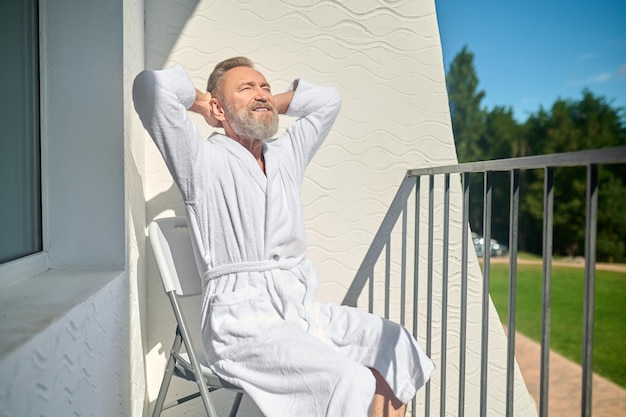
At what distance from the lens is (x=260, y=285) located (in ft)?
6.19

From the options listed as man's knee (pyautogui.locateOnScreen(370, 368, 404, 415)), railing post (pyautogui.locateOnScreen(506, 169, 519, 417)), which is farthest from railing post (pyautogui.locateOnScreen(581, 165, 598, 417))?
man's knee (pyautogui.locateOnScreen(370, 368, 404, 415))

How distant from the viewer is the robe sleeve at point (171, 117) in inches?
68.2

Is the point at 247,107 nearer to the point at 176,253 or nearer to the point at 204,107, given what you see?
the point at 204,107

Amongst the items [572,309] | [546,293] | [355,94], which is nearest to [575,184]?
[572,309]

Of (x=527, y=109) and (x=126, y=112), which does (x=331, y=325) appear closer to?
(x=126, y=112)

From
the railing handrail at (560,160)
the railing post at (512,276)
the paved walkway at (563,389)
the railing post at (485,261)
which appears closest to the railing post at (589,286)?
the railing handrail at (560,160)

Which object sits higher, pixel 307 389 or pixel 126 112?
pixel 126 112

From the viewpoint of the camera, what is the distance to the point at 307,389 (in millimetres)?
1610

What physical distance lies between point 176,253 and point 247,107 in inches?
25.2

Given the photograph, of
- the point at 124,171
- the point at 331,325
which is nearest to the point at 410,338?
the point at 331,325

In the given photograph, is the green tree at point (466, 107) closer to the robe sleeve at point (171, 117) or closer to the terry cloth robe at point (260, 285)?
the terry cloth robe at point (260, 285)

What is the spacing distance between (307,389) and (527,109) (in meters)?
32.4

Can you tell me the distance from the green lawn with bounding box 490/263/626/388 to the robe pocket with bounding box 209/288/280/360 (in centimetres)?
2609

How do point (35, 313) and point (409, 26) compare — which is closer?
point (35, 313)
